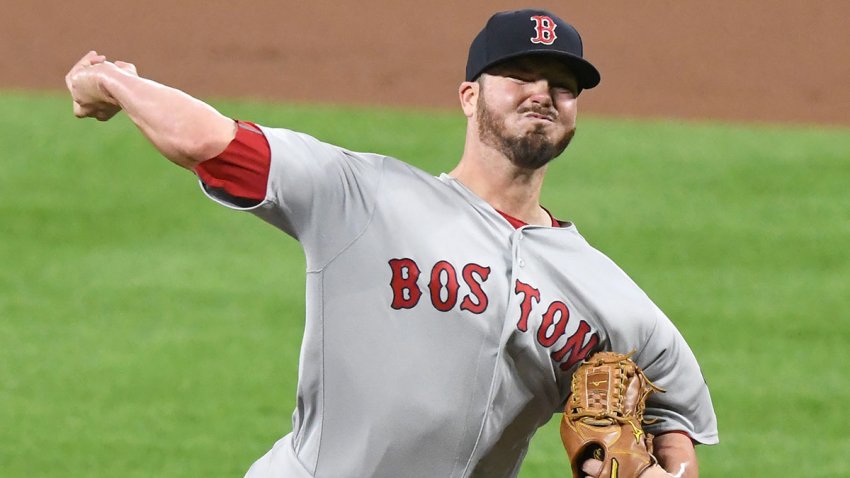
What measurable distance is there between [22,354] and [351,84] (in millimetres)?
6120

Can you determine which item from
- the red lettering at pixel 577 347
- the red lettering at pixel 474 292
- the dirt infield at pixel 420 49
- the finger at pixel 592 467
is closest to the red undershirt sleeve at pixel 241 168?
the red lettering at pixel 474 292

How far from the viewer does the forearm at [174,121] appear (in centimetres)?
292

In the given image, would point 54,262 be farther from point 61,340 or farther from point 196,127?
point 196,127

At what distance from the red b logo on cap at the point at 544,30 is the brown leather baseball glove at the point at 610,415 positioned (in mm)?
777

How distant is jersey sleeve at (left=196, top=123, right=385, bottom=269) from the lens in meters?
2.99

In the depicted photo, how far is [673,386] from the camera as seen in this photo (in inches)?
140

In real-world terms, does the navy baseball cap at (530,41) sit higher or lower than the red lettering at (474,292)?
higher

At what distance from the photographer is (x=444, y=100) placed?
13055 mm

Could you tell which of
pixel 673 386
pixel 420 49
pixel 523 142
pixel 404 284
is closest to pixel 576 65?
pixel 523 142

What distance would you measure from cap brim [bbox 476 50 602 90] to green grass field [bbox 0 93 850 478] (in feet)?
11.5

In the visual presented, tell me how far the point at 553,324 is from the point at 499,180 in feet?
1.28

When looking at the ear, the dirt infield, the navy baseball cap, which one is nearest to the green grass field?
the dirt infield

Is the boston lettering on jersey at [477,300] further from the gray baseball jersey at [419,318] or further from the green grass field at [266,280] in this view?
the green grass field at [266,280]

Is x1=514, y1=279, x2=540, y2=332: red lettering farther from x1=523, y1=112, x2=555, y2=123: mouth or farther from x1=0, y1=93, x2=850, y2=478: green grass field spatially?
x1=0, y1=93, x2=850, y2=478: green grass field
